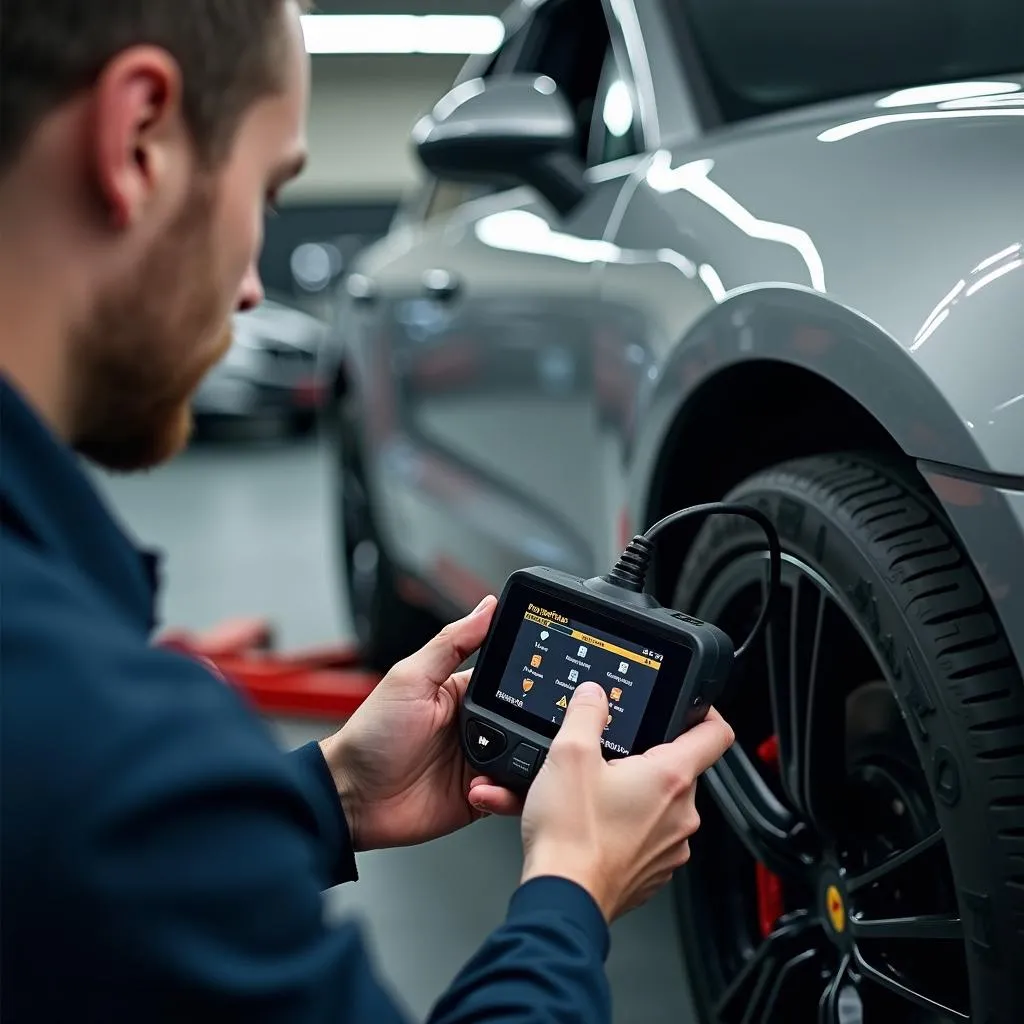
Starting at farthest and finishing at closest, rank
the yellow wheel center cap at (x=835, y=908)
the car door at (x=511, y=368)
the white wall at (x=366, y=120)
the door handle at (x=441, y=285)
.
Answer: the white wall at (x=366, y=120) → the door handle at (x=441, y=285) → the car door at (x=511, y=368) → the yellow wheel center cap at (x=835, y=908)

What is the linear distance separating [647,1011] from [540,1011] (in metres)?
0.97

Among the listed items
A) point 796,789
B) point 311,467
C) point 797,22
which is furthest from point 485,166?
point 311,467

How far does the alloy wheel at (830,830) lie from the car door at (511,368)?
38 cm

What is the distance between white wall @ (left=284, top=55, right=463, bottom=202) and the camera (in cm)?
1409

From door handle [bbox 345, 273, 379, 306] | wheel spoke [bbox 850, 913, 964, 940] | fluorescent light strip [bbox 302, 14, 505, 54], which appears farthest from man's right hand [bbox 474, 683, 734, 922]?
fluorescent light strip [bbox 302, 14, 505, 54]

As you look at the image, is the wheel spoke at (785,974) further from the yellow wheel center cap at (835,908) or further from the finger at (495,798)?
the finger at (495,798)

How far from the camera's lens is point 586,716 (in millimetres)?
893

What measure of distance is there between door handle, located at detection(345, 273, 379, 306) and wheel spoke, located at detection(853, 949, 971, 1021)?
5.76 feet

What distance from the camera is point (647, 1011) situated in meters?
1.61

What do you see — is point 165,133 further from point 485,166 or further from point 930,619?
point 485,166

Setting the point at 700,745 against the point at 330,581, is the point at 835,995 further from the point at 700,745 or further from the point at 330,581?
the point at 330,581

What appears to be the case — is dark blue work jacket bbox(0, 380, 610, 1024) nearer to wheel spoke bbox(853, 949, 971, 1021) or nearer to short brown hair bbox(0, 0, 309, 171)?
short brown hair bbox(0, 0, 309, 171)

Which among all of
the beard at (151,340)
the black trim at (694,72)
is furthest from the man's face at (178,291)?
the black trim at (694,72)

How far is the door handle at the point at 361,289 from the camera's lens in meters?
2.62
